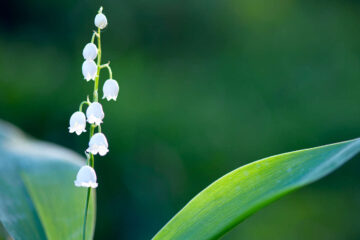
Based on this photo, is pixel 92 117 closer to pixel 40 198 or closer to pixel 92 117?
pixel 92 117

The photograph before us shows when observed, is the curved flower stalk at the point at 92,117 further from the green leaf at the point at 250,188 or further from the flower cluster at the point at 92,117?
the green leaf at the point at 250,188

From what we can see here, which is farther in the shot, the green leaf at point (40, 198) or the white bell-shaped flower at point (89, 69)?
the green leaf at point (40, 198)

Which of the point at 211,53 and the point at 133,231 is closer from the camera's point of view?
the point at 133,231

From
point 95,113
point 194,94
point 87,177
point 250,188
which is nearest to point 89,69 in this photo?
point 95,113

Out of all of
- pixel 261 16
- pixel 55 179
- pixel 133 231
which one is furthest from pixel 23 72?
pixel 55 179

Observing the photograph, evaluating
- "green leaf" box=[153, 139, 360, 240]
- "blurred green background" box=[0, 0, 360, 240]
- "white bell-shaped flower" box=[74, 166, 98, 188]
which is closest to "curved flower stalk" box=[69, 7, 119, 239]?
"white bell-shaped flower" box=[74, 166, 98, 188]

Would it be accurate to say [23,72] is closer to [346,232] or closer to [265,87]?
[265,87]

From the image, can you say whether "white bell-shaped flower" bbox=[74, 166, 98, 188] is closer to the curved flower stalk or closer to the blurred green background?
the curved flower stalk

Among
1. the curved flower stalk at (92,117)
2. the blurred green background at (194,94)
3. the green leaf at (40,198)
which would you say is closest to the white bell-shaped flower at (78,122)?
the curved flower stalk at (92,117)
